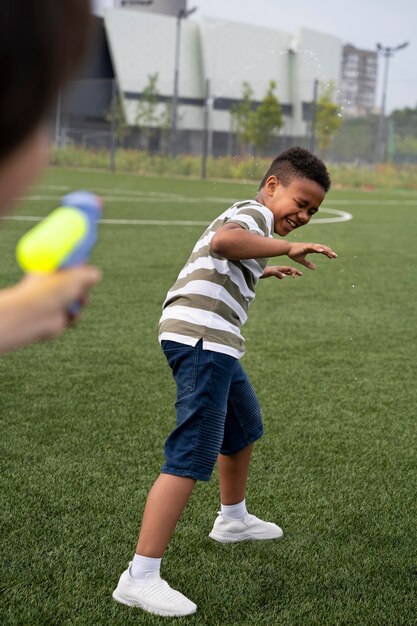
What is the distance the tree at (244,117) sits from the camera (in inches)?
1134

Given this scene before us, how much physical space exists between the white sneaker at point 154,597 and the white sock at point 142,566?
0.4 inches

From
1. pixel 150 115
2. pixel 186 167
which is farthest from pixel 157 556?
pixel 150 115

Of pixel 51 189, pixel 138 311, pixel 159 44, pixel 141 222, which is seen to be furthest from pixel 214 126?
pixel 138 311

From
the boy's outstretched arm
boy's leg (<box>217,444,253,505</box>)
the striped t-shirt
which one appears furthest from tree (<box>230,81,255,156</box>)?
the boy's outstretched arm

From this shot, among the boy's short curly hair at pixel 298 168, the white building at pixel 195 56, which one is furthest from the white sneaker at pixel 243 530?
the white building at pixel 195 56

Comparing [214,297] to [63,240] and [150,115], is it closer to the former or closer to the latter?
[63,240]

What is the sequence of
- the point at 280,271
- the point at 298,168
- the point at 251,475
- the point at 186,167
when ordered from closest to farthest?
the point at 298,168
the point at 280,271
the point at 251,475
the point at 186,167

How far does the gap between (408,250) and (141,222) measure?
13.2 feet

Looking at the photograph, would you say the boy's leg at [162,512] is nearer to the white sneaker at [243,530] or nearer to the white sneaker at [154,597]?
the white sneaker at [154,597]

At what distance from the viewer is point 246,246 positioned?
7.42 ft

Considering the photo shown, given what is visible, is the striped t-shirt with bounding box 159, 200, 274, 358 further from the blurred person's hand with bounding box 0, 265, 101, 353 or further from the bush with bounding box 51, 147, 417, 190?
the bush with bounding box 51, 147, 417, 190

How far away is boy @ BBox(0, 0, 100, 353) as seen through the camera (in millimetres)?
489

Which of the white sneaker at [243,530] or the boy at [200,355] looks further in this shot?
the white sneaker at [243,530]

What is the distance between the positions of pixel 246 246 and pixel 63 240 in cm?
171
